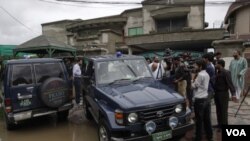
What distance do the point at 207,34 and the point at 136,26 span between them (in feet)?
37.9

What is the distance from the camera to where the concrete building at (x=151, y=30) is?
18.2 metres

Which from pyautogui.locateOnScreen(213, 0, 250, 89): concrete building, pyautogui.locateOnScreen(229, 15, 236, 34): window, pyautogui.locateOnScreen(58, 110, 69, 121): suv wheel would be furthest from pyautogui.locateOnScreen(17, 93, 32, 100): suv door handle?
pyautogui.locateOnScreen(229, 15, 236, 34): window

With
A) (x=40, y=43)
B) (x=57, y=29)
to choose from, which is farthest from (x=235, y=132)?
(x=57, y=29)

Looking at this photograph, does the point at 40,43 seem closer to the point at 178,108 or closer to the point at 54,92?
the point at 54,92

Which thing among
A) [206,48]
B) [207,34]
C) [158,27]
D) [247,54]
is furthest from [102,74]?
[158,27]

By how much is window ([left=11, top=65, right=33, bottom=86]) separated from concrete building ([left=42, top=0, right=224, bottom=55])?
5.85 meters

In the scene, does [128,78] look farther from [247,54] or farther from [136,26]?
[136,26]

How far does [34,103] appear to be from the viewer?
696cm

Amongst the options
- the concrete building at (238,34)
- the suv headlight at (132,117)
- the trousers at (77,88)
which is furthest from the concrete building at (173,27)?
the suv headlight at (132,117)

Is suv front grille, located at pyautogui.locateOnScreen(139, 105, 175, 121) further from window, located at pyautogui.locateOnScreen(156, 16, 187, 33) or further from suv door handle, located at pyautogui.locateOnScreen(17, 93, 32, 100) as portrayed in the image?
window, located at pyautogui.locateOnScreen(156, 16, 187, 33)

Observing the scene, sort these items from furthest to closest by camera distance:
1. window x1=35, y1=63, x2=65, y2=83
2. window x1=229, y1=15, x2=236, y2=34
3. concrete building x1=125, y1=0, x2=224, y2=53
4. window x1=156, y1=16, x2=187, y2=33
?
window x1=156, y1=16, x2=187, y2=33 → window x1=229, y1=15, x2=236, y2=34 → concrete building x1=125, y1=0, x2=224, y2=53 → window x1=35, y1=63, x2=65, y2=83

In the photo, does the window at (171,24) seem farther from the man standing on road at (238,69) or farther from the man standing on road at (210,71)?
the man standing on road at (210,71)

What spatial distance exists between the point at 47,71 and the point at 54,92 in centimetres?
85

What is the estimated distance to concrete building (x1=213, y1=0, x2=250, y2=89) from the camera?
10727mm
